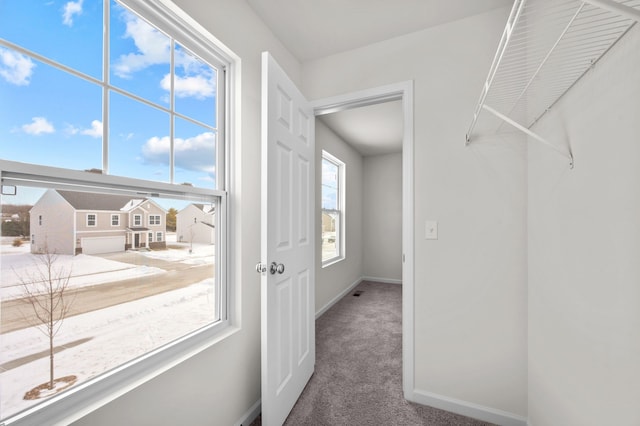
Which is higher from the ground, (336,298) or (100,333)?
(100,333)

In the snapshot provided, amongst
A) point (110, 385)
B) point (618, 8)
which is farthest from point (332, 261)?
point (618, 8)

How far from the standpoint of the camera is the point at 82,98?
922mm

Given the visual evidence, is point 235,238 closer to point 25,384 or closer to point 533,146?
point 25,384

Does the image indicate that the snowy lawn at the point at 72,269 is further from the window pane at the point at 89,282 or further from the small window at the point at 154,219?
the small window at the point at 154,219

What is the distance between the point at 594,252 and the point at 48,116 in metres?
1.89

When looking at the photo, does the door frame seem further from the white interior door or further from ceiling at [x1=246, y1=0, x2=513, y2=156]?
the white interior door

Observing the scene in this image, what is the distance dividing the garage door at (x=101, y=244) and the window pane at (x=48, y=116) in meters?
0.27

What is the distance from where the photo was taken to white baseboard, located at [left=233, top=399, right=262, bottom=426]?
1471mm

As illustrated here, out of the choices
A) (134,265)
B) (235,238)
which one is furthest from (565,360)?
(134,265)

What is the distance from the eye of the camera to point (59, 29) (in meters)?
0.88

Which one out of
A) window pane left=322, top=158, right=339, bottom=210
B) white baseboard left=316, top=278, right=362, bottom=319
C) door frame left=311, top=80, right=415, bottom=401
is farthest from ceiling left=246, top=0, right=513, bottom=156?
white baseboard left=316, top=278, right=362, bottom=319

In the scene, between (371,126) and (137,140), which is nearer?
(137,140)

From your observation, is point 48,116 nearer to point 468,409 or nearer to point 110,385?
point 110,385

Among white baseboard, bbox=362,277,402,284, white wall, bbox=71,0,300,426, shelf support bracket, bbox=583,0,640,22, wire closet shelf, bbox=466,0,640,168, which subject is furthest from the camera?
white baseboard, bbox=362,277,402,284
